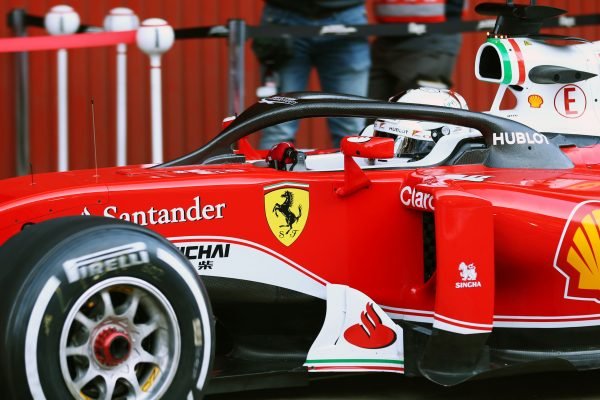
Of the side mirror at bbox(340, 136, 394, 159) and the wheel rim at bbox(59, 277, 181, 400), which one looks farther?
the side mirror at bbox(340, 136, 394, 159)

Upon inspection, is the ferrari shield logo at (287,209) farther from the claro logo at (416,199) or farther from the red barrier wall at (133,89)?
the red barrier wall at (133,89)

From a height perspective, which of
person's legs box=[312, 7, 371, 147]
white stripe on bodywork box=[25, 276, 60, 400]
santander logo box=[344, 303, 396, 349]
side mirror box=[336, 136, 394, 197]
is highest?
person's legs box=[312, 7, 371, 147]

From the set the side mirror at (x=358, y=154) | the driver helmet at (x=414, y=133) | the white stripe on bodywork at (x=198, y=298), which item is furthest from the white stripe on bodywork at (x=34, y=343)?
the driver helmet at (x=414, y=133)

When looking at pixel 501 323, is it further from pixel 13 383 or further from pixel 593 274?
pixel 13 383

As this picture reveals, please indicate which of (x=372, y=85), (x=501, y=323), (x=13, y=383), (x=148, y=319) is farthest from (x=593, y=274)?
(x=372, y=85)

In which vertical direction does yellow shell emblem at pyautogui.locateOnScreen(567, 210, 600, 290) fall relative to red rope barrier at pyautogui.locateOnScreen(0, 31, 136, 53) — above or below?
below

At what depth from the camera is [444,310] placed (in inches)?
185

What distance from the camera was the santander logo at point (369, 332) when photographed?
484 centimetres

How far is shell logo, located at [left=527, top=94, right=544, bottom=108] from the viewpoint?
5.82m

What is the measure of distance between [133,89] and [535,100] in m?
3.66

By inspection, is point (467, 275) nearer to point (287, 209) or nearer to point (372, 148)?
point (372, 148)

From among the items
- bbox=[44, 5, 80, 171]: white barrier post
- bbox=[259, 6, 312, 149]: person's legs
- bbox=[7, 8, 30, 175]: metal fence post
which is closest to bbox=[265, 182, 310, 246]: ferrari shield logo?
bbox=[259, 6, 312, 149]: person's legs

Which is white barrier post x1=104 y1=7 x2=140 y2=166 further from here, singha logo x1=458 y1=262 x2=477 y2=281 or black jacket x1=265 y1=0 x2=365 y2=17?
singha logo x1=458 y1=262 x2=477 y2=281

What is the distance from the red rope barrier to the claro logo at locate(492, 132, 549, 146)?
2.89 metres
